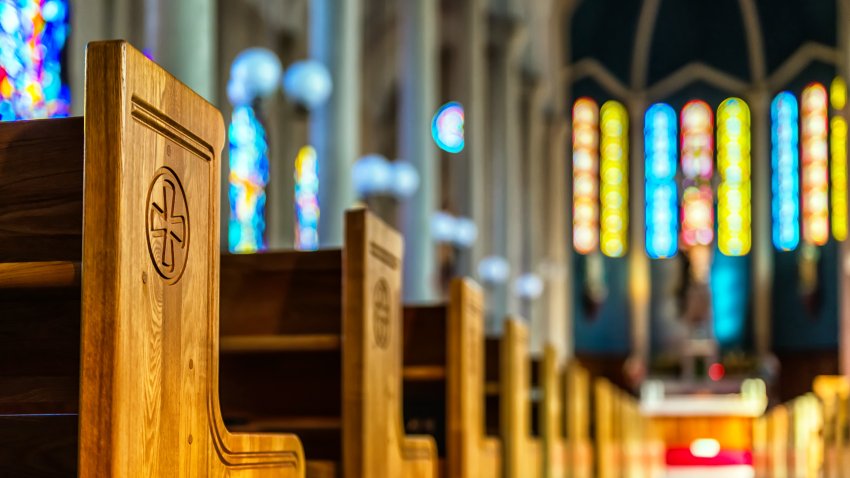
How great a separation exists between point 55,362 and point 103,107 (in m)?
0.43

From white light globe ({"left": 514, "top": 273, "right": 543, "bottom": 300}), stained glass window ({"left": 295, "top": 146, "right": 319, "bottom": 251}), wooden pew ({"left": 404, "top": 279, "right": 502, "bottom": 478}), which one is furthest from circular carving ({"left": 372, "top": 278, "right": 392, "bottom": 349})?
white light globe ({"left": 514, "top": 273, "right": 543, "bottom": 300})

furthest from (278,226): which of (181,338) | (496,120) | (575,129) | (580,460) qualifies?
(181,338)

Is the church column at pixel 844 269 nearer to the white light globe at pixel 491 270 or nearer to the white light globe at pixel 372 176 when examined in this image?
the white light globe at pixel 491 270

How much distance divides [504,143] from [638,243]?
489cm

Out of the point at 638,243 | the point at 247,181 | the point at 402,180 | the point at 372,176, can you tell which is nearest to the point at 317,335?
the point at 372,176

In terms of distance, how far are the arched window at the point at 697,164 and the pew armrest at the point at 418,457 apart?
1735 cm

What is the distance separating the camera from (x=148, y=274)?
185 cm

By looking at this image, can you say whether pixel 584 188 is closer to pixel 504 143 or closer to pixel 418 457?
pixel 504 143

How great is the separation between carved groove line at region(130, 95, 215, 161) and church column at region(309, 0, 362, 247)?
6712 millimetres

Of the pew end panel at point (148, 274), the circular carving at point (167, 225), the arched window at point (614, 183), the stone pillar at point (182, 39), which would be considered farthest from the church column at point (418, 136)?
the arched window at point (614, 183)

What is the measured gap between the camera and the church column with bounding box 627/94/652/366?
21.1 meters

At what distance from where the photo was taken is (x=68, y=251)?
6.18ft

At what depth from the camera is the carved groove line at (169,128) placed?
182 cm

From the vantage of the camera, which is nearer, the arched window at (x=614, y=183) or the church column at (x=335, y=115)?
the church column at (x=335, y=115)
